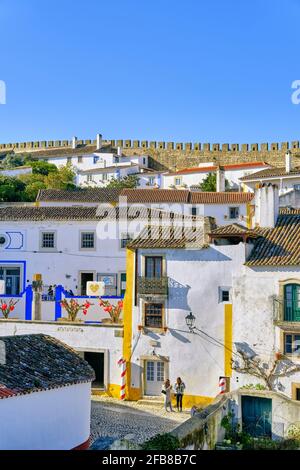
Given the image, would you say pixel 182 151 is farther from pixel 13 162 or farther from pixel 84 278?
pixel 84 278

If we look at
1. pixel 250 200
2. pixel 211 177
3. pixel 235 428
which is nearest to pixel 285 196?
pixel 250 200

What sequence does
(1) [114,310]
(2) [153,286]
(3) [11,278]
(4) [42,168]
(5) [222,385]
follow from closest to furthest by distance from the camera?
(5) [222,385] → (2) [153,286] → (1) [114,310] → (3) [11,278] → (4) [42,168]

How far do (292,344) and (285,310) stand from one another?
3.62ft

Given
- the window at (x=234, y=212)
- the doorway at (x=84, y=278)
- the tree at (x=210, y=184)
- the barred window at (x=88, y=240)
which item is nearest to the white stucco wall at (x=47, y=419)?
the doorway at (x=84, y=278)

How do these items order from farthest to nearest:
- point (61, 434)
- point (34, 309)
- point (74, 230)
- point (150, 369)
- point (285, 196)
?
point (285, 196)
point (74, 230)
point (34, 309)
point (150, 369)
point (61, 434)

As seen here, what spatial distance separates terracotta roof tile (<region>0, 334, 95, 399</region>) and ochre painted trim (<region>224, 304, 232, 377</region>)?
20.2 feet

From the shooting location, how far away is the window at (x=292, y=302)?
2106 centimetres

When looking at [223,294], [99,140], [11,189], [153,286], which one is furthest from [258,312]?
[99,140]

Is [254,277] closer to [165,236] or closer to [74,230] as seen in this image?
[165,236]

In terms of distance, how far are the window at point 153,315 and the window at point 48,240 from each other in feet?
33.3

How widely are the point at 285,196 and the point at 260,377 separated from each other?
2020cm

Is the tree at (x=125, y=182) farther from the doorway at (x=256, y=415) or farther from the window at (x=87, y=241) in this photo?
the doorway at (x=256, y=415)

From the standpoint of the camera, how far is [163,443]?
12.2 metres

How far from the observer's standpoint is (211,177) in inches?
2178
